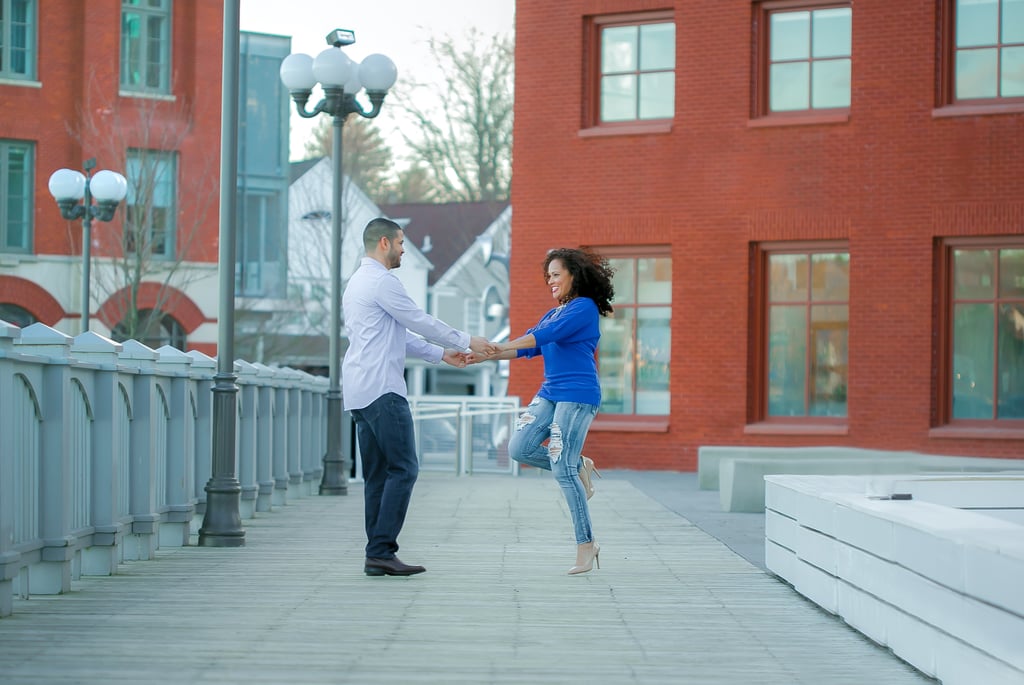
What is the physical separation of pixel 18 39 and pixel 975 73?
2220cm

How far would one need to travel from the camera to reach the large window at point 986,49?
71.2 ft

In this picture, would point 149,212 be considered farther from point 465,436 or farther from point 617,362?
point 617,362

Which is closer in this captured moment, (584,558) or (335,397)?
(584,558)

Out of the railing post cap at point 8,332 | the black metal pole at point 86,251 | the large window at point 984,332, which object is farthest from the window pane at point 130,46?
the railing post cap at point 8,332

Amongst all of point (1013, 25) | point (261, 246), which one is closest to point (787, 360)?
point (1013, 25)

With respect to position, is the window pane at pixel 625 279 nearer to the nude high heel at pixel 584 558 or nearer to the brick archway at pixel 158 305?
the brick archway at pixel 158 305

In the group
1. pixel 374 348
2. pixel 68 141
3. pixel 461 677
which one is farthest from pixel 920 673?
pixel 68 141

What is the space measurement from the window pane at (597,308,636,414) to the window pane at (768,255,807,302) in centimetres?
222

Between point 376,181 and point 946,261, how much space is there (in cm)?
4160

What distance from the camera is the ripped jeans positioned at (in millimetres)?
9203

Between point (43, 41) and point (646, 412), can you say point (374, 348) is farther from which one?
point (43, 41)

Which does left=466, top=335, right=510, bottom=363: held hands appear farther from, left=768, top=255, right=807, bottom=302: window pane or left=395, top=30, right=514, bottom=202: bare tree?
left=395, top=30, right=514, bottom=202: bare tree

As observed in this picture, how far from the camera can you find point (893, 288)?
22.0 meters

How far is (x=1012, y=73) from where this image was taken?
2172 cm
